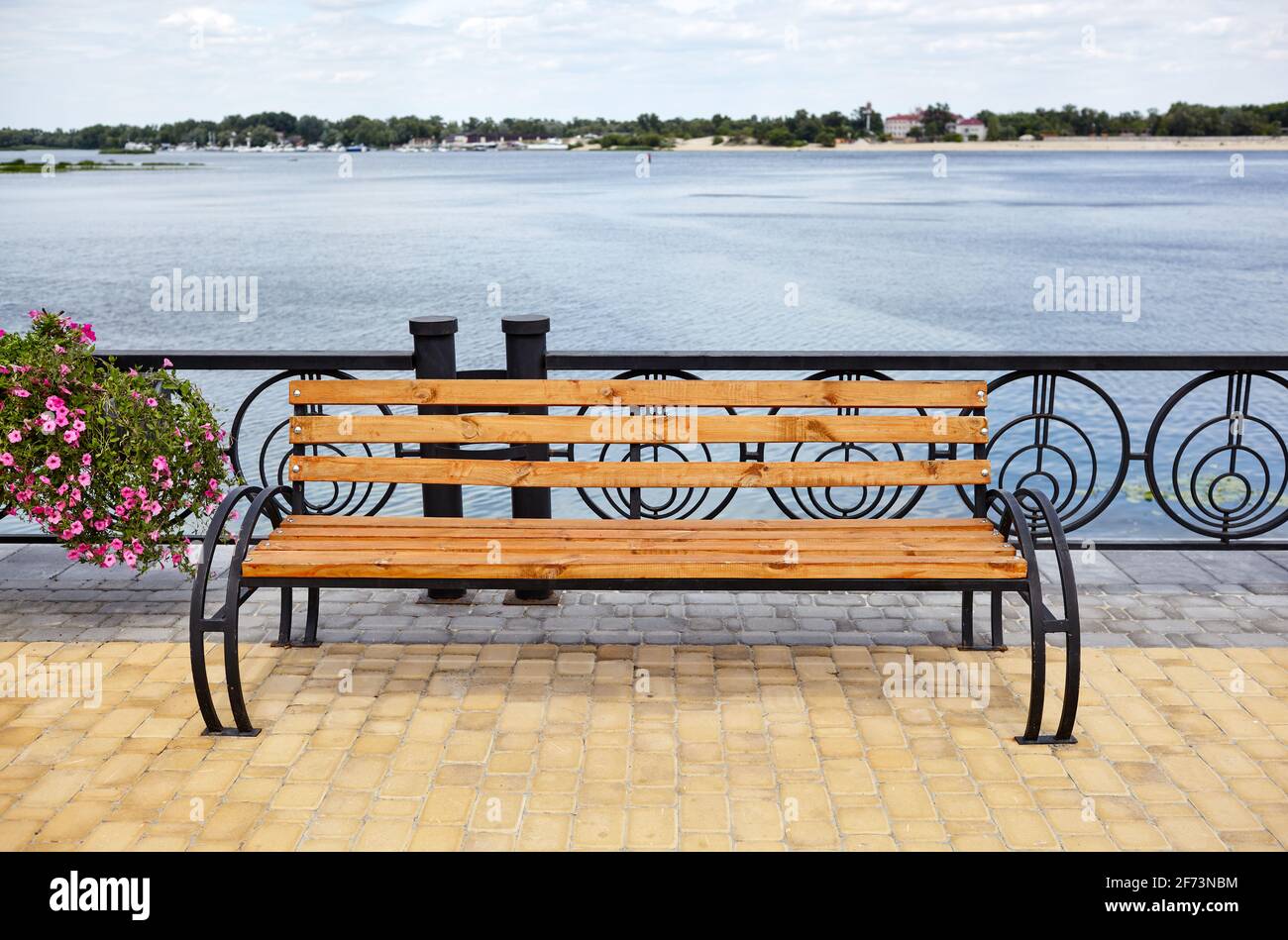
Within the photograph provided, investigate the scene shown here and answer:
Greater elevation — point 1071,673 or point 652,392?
point 652,392

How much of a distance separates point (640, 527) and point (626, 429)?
40 cm

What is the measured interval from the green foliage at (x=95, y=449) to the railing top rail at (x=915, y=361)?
5.50ft

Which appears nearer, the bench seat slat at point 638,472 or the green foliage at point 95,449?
the bench seat slat at point 638,472

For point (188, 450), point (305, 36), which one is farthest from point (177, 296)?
point (305, 36)

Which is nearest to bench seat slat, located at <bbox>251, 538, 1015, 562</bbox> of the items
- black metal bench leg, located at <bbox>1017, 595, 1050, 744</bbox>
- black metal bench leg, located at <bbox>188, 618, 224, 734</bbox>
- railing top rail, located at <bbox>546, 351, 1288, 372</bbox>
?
black metal bench leg, located at <bbox>1017, 595, 1050, 744</bbox>

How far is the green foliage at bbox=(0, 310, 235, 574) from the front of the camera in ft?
17.0

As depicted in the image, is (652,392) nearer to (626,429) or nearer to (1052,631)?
(626,429)

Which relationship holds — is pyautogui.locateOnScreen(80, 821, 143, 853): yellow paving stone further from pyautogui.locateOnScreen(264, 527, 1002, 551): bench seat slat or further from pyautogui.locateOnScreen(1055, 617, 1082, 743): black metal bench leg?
pyautogui.locateOnScreen(1055, 617, 1082, 743): black metal bench leg

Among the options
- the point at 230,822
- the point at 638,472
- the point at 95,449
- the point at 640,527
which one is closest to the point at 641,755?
the point at 640,527

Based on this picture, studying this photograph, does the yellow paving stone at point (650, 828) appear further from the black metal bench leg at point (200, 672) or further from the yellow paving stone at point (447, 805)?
the black metal bench leg at point (200, 672)

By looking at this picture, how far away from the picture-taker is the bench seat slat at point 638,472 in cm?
461

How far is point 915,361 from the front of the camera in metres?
5.58

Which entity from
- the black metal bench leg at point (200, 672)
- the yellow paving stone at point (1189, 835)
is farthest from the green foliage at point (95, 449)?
the yellow paving stone at point (1189, 835)
